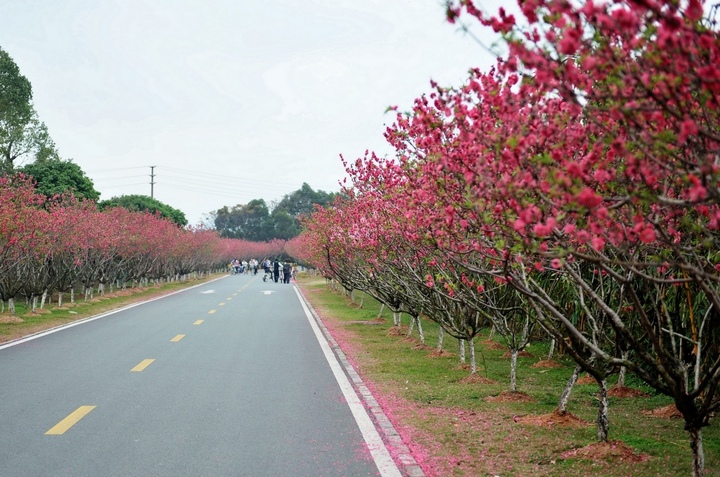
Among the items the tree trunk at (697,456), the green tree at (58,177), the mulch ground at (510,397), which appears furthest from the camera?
the green tree at (58,177)

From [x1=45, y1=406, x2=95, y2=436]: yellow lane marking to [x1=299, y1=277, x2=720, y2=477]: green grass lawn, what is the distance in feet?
11.9

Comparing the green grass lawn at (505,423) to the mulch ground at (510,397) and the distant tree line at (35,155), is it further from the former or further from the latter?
the distant tree line at (35,155)

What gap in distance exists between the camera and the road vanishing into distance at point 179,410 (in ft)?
21.4

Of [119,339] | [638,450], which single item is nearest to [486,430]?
[638,450]

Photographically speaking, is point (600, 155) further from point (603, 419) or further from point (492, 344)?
point (492, 344)

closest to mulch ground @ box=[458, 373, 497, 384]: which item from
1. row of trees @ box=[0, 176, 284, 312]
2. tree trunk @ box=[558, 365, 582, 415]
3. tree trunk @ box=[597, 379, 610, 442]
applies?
tree trunk @ box=[558, 365, 582, 415]

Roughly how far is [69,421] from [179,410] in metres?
1.29

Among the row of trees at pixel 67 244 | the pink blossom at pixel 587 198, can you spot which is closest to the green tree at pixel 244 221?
the row of trees at pixel 67 244

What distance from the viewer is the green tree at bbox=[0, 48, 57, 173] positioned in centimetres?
4941

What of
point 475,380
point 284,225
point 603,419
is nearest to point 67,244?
point 475,380

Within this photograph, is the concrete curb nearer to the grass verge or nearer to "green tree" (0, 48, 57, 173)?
the grass verge

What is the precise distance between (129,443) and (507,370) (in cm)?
813

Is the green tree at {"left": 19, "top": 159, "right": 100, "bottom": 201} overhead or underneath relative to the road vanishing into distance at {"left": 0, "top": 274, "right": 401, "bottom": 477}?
overhead

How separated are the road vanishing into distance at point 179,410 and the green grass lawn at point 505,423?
0.63 m
